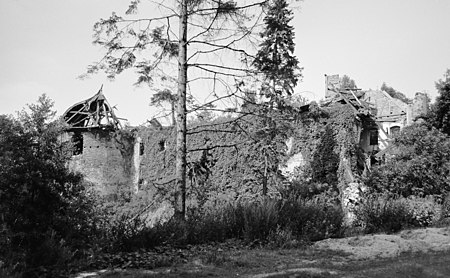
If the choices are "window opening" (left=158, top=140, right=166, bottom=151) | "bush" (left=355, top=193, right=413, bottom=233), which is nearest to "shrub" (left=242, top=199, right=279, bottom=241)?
"bush" (left=355, top=193, right=413, bottom=233)

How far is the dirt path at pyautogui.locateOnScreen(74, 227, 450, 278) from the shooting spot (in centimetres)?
634

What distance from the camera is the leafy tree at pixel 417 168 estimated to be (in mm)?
17250

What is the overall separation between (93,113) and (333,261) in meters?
24.8

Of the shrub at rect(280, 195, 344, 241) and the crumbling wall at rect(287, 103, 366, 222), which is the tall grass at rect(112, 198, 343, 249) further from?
the crumbling wall at rect(287, 103, 366, 222)

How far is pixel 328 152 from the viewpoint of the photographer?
20391 millimetres

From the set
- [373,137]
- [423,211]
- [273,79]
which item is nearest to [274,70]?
[273,79]

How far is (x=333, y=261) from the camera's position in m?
7.77

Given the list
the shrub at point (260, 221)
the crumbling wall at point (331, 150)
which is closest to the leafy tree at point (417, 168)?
the crumbling wall at point (331, 150)

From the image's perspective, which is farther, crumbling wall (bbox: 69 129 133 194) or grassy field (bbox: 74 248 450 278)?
crumbling wall (bbox: 69 129 133 194)

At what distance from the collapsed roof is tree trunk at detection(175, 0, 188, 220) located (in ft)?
63.5

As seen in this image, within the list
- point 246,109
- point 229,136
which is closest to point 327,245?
point 246,109

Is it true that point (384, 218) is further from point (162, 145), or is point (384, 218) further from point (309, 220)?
point (162, 145)

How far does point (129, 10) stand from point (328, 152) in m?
12.7

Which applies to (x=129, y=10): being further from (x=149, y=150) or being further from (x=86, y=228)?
(x=149, y=150)
